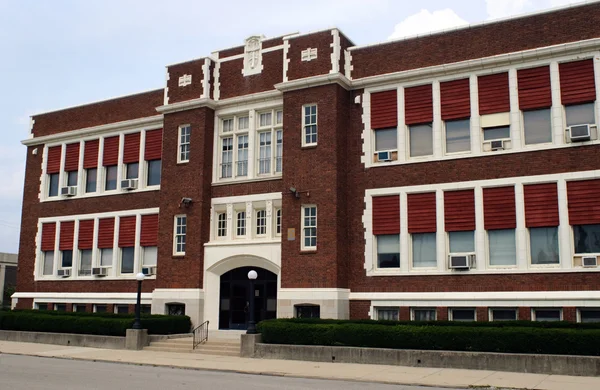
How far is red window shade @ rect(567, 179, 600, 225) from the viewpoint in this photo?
74.0 ft

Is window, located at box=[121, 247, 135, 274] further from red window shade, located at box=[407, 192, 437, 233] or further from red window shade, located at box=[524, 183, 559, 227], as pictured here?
red window shade, located at box=[524, 183, 559, 227]

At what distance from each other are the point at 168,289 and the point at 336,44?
12.8 meters

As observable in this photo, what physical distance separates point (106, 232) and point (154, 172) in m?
4.04

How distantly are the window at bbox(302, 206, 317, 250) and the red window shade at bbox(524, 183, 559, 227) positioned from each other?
806 centimetres

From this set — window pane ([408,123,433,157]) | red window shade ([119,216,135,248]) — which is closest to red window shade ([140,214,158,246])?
red window shade ([119,216,135,248])

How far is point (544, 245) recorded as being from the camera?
76.9 feet

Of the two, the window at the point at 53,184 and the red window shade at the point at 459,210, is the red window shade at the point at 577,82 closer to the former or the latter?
the red window shade at the point at 459,210

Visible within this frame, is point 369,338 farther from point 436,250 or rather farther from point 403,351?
point 436,250

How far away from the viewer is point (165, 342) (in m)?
26.7

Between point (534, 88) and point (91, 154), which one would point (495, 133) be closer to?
point (534, 88)

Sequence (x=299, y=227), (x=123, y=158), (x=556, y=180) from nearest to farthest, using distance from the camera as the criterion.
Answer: (x=556, y=180) < (x=299, y=227) < (x=123, y=158)

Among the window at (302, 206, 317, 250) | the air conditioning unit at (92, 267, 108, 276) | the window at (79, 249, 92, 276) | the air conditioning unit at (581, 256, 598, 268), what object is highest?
the window at (302, 206, 317, 250)

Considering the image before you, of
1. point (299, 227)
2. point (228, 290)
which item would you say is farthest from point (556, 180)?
point (228, 290)

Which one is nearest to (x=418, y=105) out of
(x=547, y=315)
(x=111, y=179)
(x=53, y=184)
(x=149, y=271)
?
(x=547, y=315)
